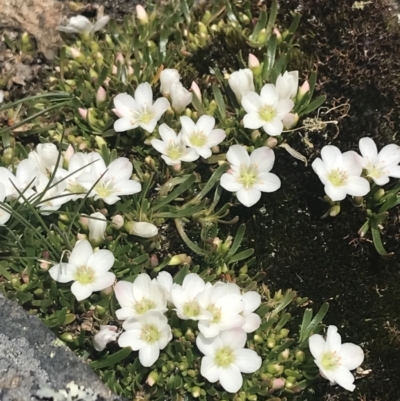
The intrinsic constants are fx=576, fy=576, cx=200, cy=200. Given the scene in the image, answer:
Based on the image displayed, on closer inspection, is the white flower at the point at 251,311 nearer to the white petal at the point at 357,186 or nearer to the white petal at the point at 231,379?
the white petal at the point at 231,379

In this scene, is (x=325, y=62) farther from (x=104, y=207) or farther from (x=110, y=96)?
(x=104, y=207)

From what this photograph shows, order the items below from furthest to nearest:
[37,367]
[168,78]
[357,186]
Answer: [168,78] < [357,186] < [37,367]

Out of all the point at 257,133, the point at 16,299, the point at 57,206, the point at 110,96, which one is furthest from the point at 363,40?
the point at 16,299

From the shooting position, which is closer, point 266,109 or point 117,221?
point 117,221

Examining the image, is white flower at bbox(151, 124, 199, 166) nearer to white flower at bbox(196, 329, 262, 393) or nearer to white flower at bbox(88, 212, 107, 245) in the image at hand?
white flower at bbox(88, 212, 107, 245)

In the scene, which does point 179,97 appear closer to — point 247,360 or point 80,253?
point 80,253

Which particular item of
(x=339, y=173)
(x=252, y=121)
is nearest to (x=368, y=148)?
(x=339, y=173)

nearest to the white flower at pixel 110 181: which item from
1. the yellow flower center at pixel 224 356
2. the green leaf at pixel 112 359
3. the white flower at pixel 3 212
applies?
the white flower at pixel 3 212
